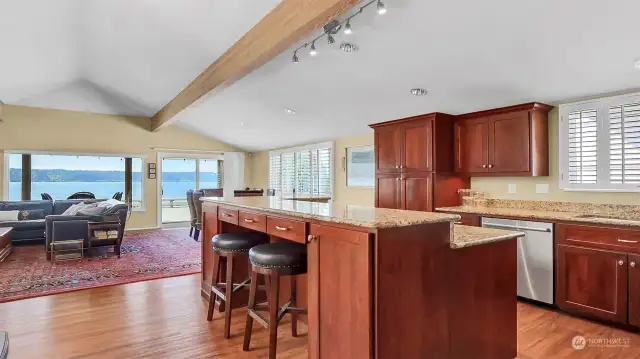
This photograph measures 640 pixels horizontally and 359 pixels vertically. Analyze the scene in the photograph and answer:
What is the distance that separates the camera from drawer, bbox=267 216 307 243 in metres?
2.13

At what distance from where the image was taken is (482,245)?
6.88 feet

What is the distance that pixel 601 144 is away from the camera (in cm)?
346

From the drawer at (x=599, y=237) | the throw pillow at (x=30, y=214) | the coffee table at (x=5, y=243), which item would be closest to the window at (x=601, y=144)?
the drawer at (x=599, y=237)

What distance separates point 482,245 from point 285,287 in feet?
5.68

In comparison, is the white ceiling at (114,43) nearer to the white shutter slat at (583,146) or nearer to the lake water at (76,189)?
the lake water at (76,189)

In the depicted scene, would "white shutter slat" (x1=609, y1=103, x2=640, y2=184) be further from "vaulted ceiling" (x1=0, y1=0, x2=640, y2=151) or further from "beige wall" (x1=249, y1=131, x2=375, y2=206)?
"beige wall" (x1=249, y1=131, x2=375, y2=206)

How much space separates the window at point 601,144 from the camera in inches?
129

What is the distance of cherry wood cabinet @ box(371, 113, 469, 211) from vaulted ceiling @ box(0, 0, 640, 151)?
27 centimetres

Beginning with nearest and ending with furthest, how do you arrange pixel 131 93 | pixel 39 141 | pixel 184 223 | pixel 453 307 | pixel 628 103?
1. pixel 453 307
2. pixel 628 103
3. pixel 131 93
4. pixel 39 141
5. pixel 184 223

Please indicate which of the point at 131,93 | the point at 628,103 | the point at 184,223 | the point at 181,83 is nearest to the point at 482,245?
the point at 628,103

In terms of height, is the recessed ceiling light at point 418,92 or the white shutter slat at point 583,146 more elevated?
the recessed ceiling light at point 418,92

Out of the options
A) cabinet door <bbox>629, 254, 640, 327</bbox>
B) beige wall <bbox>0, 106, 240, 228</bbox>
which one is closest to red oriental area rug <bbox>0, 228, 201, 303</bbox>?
beige wall <bbox>0, 106, 240, 228</bbox>

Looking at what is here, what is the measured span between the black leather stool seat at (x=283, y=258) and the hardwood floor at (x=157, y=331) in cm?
65

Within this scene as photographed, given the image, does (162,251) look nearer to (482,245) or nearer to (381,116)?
(381,116)
